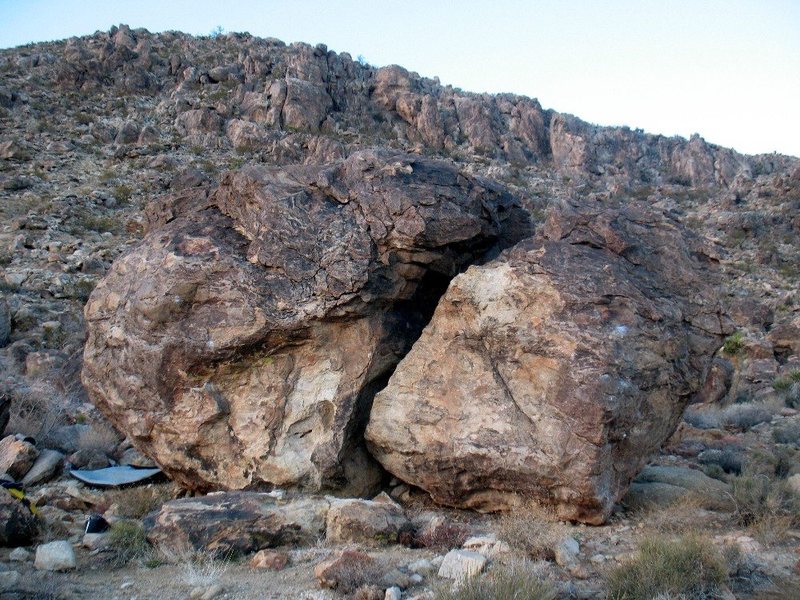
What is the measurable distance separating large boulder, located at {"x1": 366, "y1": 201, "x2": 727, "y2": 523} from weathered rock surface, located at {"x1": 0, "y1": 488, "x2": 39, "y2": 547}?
3.11 m

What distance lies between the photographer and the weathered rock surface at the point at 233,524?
5371 mm

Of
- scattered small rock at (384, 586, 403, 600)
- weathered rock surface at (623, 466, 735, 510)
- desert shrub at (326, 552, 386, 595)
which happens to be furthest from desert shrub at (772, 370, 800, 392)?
scattered small rock at (384, 586, 403, 600)

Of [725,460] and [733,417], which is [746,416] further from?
[725,460]

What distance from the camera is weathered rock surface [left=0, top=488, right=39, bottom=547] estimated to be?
5.51 m

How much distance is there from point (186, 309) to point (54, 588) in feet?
10.0

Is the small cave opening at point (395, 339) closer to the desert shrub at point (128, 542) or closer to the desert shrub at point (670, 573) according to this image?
the desert shrub at point (128, 542)

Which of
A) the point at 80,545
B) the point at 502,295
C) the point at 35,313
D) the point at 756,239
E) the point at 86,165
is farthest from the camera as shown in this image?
the point at 756,239

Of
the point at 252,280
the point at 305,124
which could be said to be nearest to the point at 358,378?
the point at 252,280

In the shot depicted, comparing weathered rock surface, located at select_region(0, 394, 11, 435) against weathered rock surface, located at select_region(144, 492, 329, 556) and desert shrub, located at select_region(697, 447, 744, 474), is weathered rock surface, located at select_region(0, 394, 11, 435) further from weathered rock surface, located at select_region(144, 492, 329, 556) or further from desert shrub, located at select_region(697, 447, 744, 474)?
desert shrub, located at select_region(697, 447, 744, 474)

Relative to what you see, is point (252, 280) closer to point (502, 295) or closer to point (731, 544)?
point (502, 295)

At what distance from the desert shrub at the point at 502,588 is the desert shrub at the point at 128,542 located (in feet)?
8.37

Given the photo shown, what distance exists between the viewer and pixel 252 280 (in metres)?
6.95

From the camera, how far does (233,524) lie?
218 inches

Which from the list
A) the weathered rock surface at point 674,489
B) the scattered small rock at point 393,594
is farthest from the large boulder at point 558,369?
the scattered small rock at point 393,594
